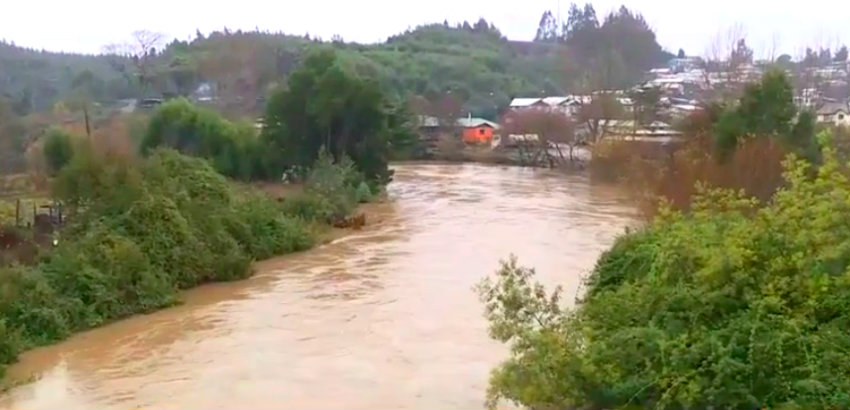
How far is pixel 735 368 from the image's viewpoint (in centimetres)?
884

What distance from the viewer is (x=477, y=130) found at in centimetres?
5881

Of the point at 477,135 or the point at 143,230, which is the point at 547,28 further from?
the point at 143,230

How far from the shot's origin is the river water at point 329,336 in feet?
44.2

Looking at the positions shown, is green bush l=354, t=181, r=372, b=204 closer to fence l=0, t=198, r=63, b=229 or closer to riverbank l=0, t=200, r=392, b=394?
riverbank l=0, t=200, r=392, b=394

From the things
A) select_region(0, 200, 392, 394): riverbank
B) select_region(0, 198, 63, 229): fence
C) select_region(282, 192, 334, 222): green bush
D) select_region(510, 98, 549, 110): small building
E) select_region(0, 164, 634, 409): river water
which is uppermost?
select_region(510, 98, 549, 110): small building

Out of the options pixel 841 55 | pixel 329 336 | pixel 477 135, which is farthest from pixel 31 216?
pixel 841 55

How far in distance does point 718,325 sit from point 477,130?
49449 millimetres

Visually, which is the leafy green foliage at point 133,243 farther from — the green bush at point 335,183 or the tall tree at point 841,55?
the tall tree at point 841,55

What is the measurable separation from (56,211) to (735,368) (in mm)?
16298

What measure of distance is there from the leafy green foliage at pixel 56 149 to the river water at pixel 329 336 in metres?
9.43

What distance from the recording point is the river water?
1348 centimetres

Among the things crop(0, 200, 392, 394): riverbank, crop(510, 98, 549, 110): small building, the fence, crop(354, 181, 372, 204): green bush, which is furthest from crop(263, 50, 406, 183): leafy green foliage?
crop(510, 98, 549, 110): small building

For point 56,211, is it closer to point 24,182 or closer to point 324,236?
point 324,236

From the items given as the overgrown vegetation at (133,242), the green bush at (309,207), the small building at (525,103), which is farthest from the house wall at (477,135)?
the overgrown vegetation at (133,242)
